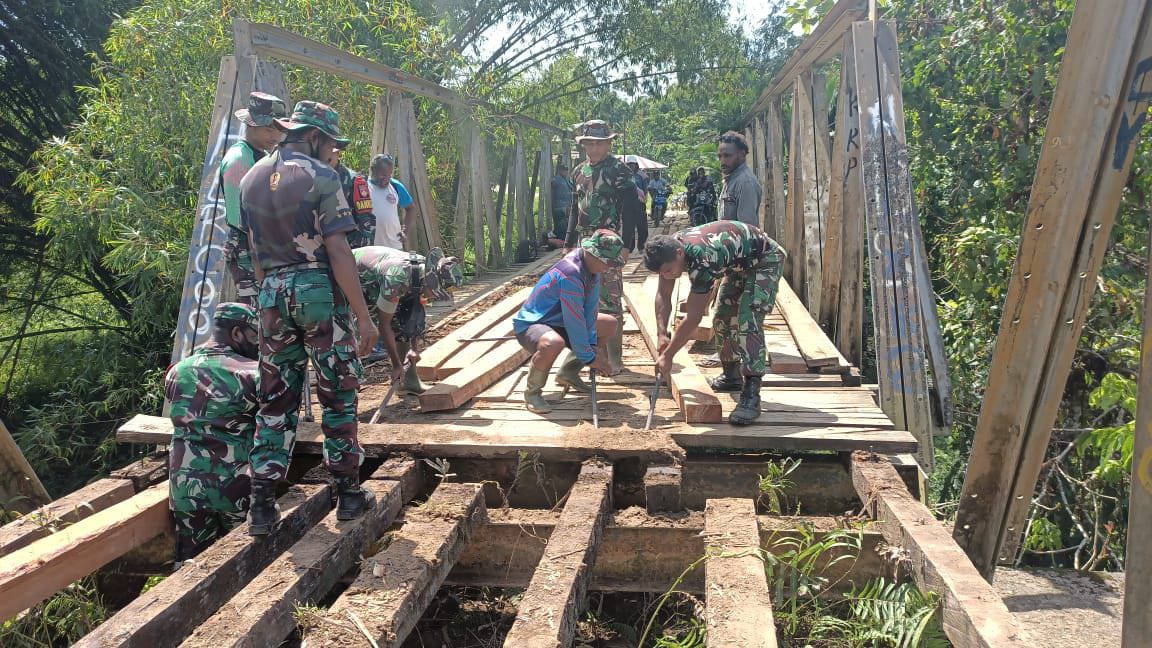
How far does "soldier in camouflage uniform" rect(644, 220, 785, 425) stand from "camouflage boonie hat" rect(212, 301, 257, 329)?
6.47 feet

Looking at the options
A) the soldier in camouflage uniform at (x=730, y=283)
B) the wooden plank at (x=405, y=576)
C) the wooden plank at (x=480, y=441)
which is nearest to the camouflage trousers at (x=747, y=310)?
the soldier in camouflage uniform at (x=730, y=283)

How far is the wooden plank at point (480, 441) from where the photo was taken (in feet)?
11.9

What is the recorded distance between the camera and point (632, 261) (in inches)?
443

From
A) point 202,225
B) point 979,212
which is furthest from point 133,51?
point 979,212

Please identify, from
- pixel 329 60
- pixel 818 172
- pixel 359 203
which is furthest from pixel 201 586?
pixel 818 172

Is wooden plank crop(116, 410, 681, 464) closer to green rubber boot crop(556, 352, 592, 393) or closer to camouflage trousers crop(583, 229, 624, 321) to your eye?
green rubber boot crop(556, 352, 592, 393)

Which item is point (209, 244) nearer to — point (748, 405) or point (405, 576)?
point (405, 576)

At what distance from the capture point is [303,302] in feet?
9.62

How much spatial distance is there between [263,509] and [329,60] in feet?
13.4

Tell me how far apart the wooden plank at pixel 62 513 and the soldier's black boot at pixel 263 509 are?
3.37 ft

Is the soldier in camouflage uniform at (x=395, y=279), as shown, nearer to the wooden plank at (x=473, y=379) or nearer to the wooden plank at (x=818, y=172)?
the wooden plank at (x=473, y=379)

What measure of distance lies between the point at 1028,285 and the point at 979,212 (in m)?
4.62

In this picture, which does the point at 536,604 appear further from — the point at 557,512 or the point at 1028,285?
the point at 1028,285

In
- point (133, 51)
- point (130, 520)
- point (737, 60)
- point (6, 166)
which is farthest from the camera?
point (737, 60)
